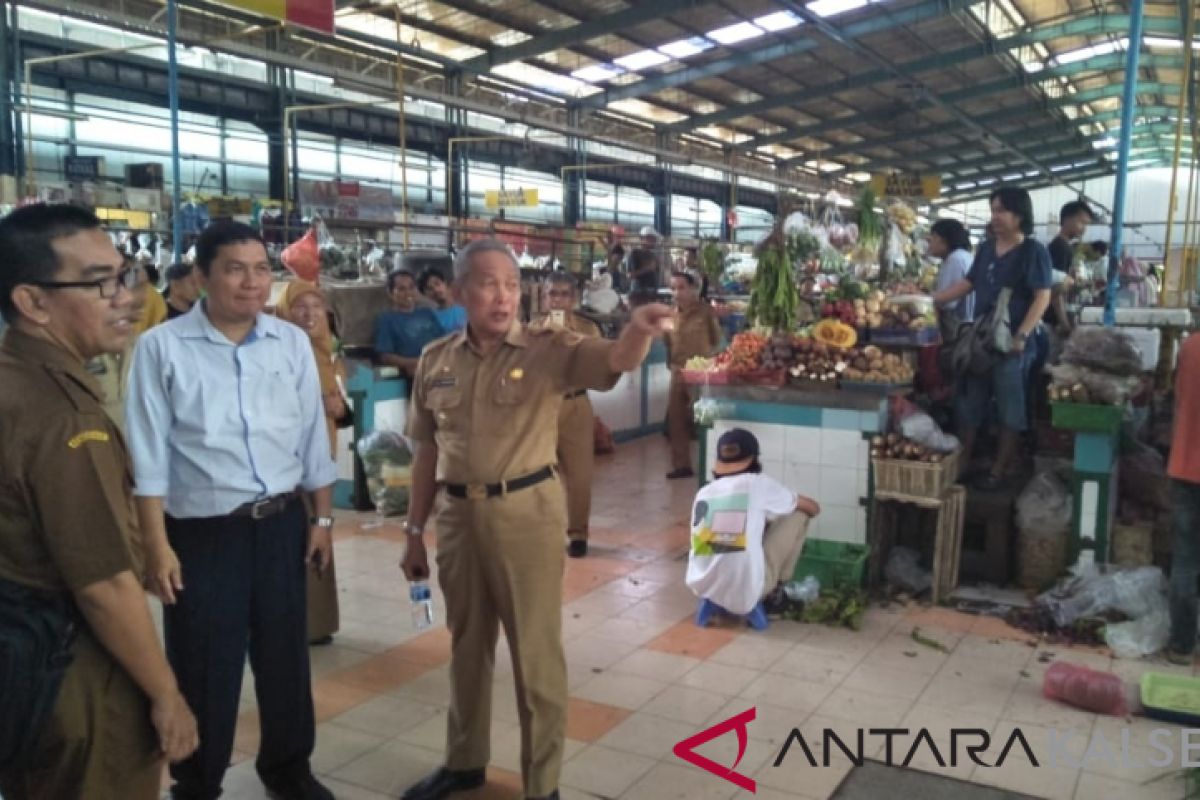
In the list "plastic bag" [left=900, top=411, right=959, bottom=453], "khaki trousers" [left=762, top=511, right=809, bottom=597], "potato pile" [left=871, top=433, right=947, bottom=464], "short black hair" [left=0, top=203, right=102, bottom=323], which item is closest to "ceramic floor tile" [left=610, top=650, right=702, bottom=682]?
"khaki trousers" [left=762, top=511, right=809, bottom=597]

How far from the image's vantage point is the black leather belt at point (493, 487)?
2715 millimetres

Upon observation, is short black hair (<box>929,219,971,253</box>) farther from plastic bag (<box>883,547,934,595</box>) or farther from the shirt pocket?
the shirt pocket

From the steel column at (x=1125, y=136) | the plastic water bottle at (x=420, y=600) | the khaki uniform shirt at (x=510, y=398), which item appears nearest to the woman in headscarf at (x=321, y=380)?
the plastic water bottle at (x=420, y=600)

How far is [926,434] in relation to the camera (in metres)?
4.86

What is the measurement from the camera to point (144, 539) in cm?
248

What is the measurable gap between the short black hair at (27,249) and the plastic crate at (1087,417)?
4.45 meters

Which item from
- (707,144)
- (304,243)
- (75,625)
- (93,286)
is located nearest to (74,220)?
(93,286)

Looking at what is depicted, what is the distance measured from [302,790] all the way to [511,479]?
1.23 metres

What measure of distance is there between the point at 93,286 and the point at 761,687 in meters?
3.01

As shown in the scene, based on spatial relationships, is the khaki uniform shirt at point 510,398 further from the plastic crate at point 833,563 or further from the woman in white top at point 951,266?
the woman in white top at point 951,266

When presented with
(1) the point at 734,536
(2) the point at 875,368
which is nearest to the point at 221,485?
(1) the point at 734,536

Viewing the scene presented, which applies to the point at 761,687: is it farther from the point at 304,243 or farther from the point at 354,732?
the point at 304,243

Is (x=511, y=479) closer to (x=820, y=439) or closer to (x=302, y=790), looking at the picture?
(x=302, y=790)

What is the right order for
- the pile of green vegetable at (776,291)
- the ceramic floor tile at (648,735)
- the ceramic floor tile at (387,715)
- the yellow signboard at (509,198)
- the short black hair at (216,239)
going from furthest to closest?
the yellow signboard at (509,198), the pile of green vegetable at (776,291), the ceramic floor tile at (387,715), the ceramic floor tile at (648,735), the short black hair at (216,239)
